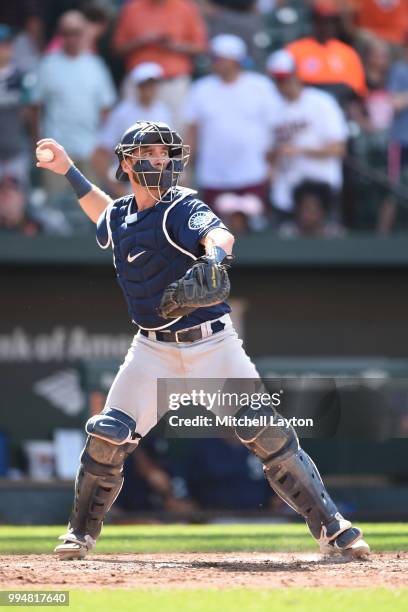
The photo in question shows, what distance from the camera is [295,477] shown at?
5.34 metres

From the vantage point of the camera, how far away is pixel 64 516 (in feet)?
31.4

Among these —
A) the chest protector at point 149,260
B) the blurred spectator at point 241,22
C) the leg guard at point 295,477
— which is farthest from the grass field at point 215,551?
the blurred spectator at point 241,22

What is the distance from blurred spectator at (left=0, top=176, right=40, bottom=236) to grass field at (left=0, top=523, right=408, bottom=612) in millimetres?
3287

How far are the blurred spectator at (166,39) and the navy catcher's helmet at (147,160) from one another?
18.4 feet

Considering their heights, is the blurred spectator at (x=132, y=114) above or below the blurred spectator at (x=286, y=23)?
below

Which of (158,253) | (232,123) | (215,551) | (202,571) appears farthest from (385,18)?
(202,571)

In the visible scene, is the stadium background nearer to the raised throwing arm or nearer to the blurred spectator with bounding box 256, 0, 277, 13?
the blurred spectator with bounding box 256, 0, 277, 13

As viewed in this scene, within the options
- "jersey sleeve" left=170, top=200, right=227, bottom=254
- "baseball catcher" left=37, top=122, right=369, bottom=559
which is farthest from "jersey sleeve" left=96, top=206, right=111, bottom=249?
"jersey sleeve" left=170, top=200, right=227, bottom=254

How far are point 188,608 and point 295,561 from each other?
5.34 ft

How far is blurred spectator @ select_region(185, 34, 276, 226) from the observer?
Answer: 10750 mm

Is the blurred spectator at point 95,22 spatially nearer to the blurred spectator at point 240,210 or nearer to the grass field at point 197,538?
the blurred spectator at point 240,210

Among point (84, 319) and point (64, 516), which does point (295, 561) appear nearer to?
point (64, 516)

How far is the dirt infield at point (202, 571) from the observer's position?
4777 mm

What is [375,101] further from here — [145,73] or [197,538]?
[197,538]
